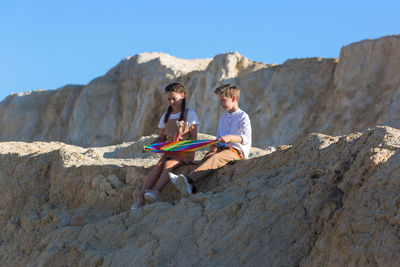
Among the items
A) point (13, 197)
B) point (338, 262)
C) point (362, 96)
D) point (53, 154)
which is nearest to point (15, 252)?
point (13, 197)

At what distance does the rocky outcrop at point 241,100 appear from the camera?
46.0 feet

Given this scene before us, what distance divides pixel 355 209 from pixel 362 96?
11614 millimetres

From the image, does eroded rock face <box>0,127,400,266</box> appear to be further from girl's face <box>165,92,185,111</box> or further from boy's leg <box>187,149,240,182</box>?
girl's face <box>165,92,185,111</box>

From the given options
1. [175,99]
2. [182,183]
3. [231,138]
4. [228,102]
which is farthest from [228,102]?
[182,183]

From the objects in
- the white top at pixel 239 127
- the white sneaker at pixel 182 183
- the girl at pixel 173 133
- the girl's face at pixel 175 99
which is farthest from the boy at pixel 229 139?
the girl's face at pixel 175 99

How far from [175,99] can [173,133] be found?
37 cm

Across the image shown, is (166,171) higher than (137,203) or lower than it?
higher

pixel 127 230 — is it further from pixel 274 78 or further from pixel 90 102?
pixel 90 102

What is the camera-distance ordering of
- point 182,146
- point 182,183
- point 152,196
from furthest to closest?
point 182,146 < point 152,196 < point 182,183

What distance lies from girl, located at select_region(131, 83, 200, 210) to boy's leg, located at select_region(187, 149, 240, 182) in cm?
33

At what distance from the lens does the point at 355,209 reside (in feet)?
10.1

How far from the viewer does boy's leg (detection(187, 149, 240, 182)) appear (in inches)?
199

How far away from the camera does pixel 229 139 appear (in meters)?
5.13

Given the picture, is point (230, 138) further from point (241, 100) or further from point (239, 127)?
point (241, 100)
